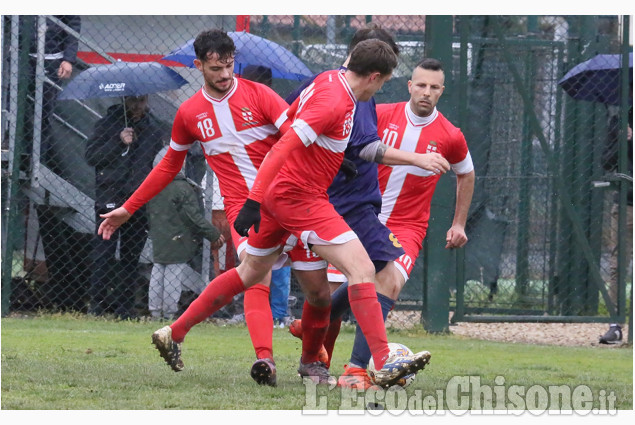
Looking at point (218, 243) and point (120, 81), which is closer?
point (218, 243)

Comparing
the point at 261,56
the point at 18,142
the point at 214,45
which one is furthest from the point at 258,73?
the point at 214,45

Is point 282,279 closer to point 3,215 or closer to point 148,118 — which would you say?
point 148,118

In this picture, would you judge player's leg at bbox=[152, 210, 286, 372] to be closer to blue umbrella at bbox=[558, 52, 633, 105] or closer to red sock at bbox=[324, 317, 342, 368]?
red sock at bbox=[324, 317, 342, 368]

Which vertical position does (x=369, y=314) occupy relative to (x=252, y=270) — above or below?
below

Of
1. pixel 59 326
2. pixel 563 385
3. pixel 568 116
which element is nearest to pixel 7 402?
pixel 563 385

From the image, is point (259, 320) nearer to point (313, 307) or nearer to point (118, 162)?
point (313, 307)

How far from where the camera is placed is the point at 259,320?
592cm

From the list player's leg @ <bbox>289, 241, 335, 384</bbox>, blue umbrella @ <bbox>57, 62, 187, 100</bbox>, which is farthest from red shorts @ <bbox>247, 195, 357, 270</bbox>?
blue umbrella @ <bbox>57, 62, 187, 100</bbox>

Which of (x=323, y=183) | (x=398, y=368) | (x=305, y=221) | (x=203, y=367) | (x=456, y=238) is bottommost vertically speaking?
(x=203, y=367)

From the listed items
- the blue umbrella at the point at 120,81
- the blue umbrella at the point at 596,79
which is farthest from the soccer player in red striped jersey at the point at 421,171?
the blue umbrella at the point at 596,79

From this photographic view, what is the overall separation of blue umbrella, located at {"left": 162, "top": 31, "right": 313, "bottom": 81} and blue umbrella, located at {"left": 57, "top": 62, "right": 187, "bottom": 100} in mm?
204

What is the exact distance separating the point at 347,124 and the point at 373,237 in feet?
2.41

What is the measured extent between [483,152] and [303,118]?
5.23 meters

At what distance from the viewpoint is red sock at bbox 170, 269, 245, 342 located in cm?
590
